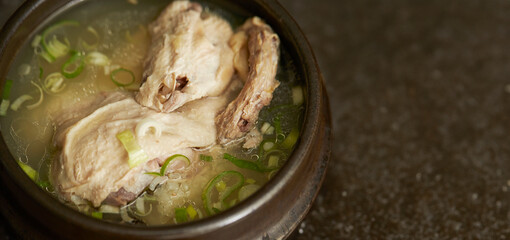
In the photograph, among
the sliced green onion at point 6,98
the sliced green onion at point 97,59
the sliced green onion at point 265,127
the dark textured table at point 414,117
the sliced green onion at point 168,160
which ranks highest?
the sliced green onion at point 6,98

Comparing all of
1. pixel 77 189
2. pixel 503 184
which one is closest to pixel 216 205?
pixel 77 189

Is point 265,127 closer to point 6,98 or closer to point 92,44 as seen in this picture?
point 92,44

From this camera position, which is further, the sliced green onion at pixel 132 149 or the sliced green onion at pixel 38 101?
the sliced green onion at pixel 38 101

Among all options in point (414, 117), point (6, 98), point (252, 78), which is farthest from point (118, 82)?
point (414, 117)

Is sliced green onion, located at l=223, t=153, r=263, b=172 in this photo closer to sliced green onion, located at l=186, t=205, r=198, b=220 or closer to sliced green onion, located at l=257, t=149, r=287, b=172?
sliced green onion, located at l=257, t=149, r=287, b=172

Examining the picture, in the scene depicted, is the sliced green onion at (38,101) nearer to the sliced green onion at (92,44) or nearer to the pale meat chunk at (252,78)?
the sliced green onion at (92,44)

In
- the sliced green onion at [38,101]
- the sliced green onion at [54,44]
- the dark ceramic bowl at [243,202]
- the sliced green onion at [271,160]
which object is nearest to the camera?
the dark ceramic bowl at [243,202]

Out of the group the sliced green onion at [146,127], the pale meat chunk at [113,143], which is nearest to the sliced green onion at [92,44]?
the pale meat chunk at [113,143]
